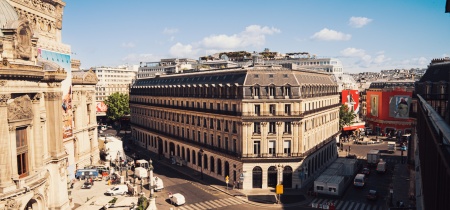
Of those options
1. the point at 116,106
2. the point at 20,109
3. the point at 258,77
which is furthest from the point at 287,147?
the point at 116,106

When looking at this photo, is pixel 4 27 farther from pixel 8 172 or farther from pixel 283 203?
pixel 283 203

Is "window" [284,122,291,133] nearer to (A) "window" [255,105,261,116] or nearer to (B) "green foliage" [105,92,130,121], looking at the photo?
(A) "window" [255,105,261,116]

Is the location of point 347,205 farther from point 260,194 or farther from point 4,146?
point 4,146

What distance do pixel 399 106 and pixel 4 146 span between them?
115049mm

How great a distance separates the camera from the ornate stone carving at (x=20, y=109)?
2892cm

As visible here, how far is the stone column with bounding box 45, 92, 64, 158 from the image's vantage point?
3841 centimetres

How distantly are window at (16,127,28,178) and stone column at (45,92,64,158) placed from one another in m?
7.43

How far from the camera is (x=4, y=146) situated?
91.9ft

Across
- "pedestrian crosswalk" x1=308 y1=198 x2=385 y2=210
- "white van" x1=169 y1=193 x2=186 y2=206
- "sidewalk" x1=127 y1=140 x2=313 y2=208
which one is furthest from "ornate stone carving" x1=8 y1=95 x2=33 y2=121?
"pedestrian crosswalk" x1=308 y1=198 x2=385 y2=210

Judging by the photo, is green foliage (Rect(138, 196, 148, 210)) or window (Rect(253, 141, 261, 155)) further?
window (Rect(253, 141, 261, 155))

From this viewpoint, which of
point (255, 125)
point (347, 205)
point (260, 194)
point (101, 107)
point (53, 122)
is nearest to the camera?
point (53, 122)

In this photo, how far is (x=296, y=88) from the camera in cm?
6381

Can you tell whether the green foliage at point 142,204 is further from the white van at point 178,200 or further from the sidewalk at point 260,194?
the sidewalk at point 260,194

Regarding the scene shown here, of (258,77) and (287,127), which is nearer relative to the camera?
(287,127)
